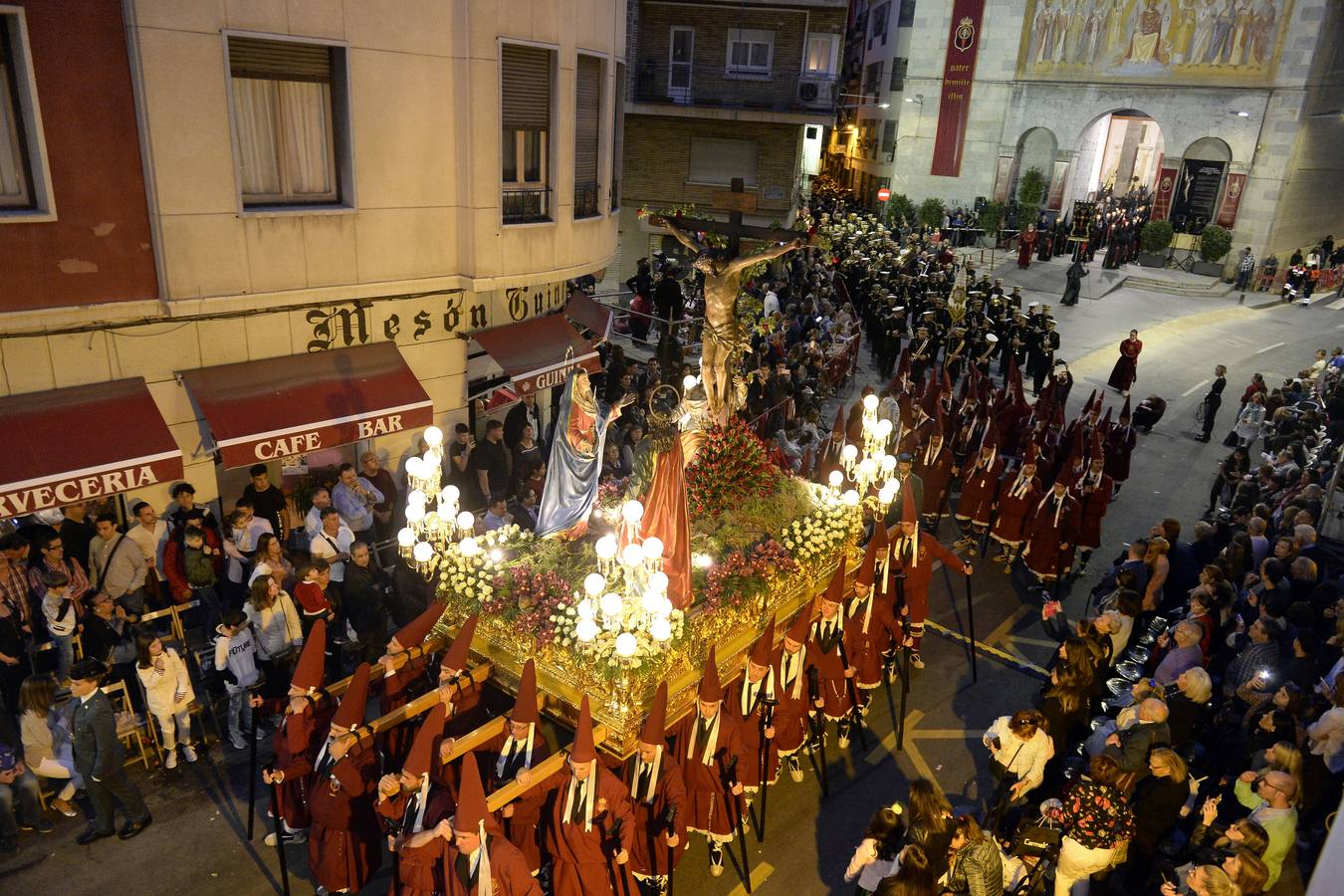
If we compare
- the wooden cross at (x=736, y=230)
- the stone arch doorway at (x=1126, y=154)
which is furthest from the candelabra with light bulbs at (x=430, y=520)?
the stone arch doorway at (x=1126, y=154)

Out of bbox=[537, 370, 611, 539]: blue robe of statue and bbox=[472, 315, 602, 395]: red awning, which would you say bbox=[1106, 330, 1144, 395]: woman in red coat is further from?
bbox=[537, 370, 611, 539]: blue robe of statue

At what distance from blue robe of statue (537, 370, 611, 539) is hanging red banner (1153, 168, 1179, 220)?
135 feet

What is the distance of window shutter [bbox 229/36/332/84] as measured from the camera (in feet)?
36.0

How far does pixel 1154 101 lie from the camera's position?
1606 inches

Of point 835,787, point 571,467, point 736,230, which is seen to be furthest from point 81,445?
point 835,787

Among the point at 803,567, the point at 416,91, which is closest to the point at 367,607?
the point at 803,567

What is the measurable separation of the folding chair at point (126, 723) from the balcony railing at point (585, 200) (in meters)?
9.43

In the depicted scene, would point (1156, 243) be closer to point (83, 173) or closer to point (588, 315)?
point (588, 315)

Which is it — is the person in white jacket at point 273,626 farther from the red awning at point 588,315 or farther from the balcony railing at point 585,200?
the red awning at point 588,315

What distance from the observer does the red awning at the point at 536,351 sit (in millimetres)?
14242

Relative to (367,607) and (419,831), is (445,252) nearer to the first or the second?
(367,607)

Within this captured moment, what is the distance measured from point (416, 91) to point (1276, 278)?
40.4 metres

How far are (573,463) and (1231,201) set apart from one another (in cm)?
4091

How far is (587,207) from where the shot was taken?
15.8 m
